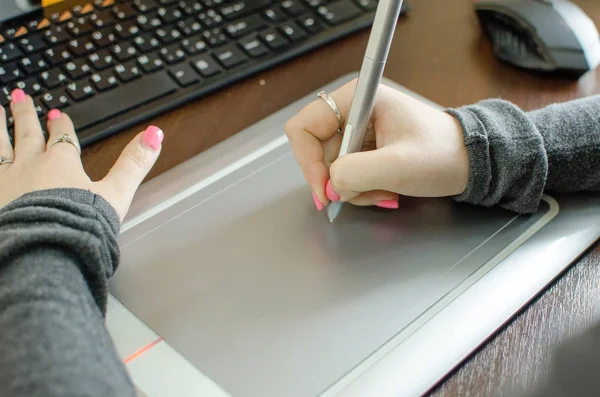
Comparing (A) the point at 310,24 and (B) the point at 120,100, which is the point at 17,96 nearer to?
(B) the point at 120,100

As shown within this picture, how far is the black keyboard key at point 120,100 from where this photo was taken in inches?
19.8

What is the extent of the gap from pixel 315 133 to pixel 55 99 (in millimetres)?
208

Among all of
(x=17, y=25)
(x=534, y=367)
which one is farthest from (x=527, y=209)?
(x=17, y=25)

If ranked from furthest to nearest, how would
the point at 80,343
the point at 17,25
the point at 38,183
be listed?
the point at 17,25
the point at 38,183
the point at 80,343

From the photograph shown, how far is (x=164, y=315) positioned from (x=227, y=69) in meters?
0.24

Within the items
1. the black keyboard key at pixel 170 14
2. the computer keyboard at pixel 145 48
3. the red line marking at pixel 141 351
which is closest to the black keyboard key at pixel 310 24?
the computer keyboard at pixel 145 48

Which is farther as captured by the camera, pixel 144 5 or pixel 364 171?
pixel 144 5

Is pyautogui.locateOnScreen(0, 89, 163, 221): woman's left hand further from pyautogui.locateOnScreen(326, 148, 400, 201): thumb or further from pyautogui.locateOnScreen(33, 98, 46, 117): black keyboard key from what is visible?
pyautogui.locateOnScreen(326, 148, 400, 201): thumb

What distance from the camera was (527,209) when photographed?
0.46m

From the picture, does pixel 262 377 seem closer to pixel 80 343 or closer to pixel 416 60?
pixel 80 343

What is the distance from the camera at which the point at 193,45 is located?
1.84ft

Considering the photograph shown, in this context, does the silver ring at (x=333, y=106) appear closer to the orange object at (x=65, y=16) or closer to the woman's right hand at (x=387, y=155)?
the woman's right hand at (x=387, y=155)

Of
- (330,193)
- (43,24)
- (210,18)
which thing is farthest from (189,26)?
(330,193)

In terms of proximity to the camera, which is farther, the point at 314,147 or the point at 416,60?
the point at 416,60
